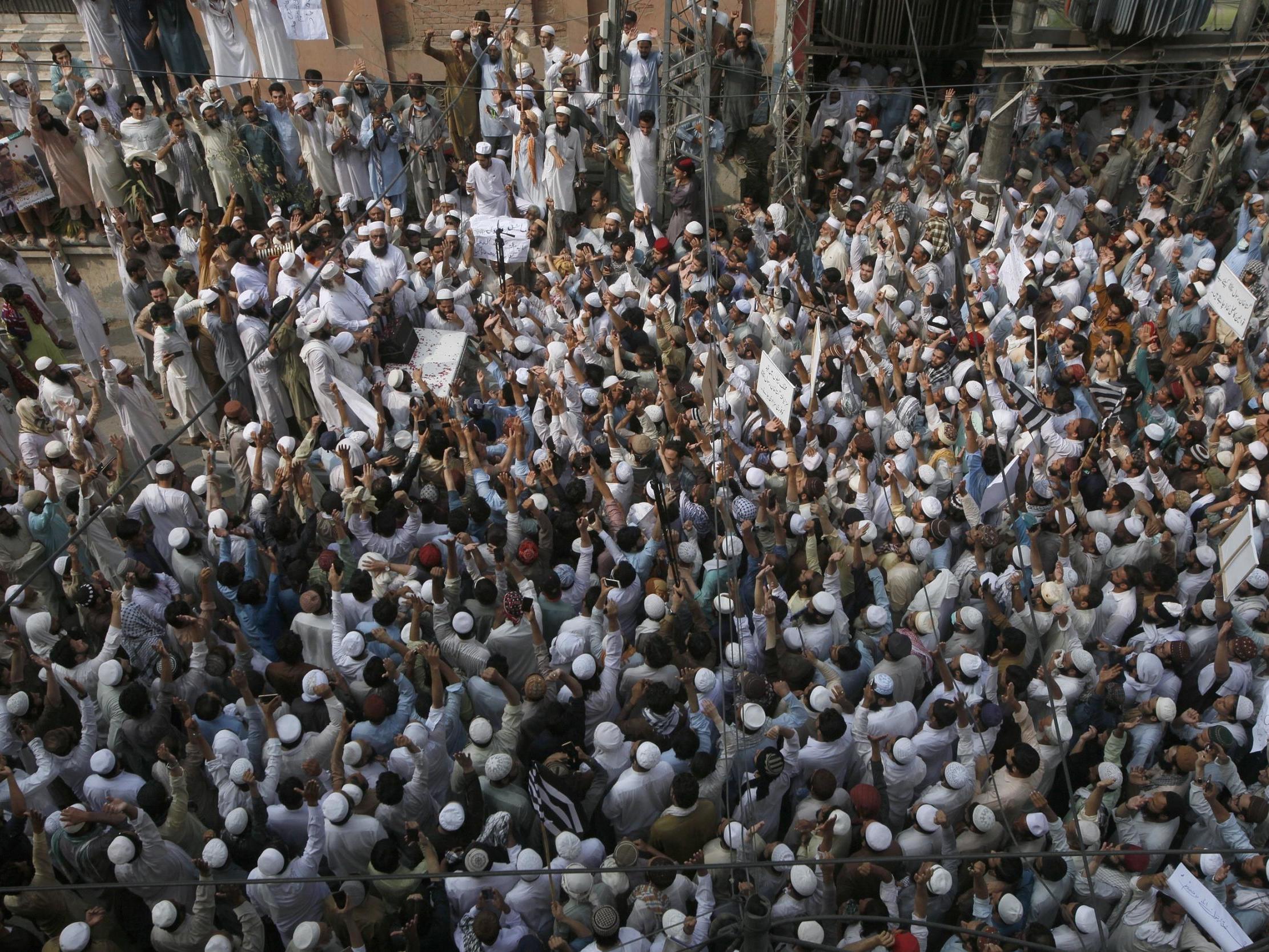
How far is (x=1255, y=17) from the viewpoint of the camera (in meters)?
11.2

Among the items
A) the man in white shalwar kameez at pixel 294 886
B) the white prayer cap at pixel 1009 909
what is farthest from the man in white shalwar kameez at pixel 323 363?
the white prayer cap at pixel 1009 909

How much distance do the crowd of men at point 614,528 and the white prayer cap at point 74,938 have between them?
0.04ft

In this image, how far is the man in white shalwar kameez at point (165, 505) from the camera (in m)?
7.83

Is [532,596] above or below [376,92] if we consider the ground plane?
below

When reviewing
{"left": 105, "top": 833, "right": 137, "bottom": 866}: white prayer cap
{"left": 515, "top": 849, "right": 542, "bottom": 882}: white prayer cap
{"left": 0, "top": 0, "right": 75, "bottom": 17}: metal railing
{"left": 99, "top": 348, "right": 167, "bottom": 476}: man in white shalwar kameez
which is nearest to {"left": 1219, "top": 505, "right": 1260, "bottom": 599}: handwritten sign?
{"left": 515, "top": 849, "right": 542, "bottom": 882}: white prayer cap

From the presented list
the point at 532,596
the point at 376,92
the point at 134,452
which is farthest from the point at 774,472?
the point at 376,92

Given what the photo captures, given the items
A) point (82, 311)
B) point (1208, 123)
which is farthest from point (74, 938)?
point (1208, 123)

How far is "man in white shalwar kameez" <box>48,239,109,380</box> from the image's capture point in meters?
10.2

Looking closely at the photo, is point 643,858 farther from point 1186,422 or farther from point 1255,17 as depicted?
point 1255,17

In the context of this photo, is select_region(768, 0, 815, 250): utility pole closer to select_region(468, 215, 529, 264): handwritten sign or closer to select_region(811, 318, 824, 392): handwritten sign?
select_region(468, 215, 529, 264): handwritten sign

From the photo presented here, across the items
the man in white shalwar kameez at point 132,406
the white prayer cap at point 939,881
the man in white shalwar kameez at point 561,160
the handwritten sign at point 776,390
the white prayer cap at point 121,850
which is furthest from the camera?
the man in white shalwar kameez at point 561,160

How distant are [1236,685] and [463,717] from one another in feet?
15.3

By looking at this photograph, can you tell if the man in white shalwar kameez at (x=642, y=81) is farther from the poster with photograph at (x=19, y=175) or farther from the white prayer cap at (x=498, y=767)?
the white prayer cap at (x=498, y=767)

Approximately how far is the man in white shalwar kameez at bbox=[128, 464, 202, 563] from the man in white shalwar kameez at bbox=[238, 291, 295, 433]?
150 centimetres
